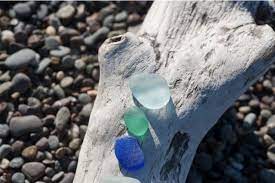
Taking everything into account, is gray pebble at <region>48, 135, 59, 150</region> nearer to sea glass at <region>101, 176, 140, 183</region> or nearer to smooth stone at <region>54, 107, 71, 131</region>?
smooth stone at <region>54, 107, 71, 131</region>

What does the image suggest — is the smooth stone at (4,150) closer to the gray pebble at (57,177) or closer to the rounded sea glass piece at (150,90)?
the gray pebble at (57,177)

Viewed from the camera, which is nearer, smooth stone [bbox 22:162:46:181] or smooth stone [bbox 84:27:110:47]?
smooth stone [bbox 22:162:46:181]

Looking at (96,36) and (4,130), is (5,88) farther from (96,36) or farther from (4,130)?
(96,36)

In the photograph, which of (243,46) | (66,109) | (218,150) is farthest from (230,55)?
(66,109)

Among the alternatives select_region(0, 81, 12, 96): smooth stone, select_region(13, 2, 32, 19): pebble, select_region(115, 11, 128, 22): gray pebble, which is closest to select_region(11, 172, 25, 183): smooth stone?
select_region(0, 81, 12, 96): smooth stone

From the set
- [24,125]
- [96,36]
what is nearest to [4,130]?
[24,125]

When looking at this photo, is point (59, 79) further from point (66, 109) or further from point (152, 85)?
point (152, 85)

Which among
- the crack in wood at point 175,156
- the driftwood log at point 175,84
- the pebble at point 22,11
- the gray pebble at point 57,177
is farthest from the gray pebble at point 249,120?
the pebble at point 22,11
